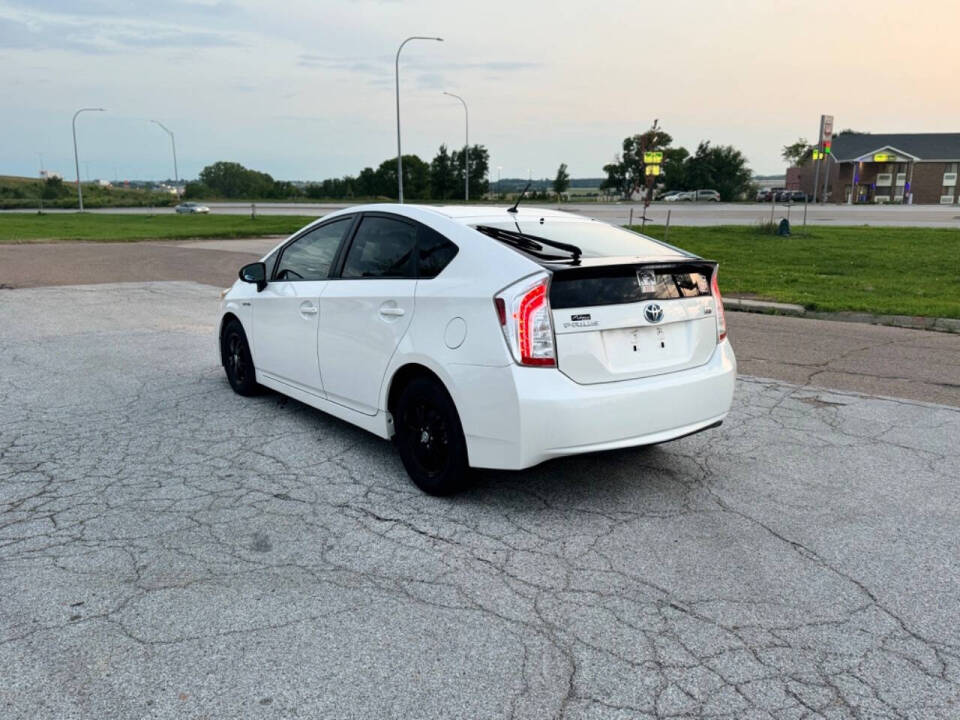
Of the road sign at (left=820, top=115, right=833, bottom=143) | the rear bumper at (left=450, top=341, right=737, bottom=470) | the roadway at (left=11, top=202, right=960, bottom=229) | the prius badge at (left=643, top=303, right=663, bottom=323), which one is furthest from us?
the roadway at (left=11, top=202, right=960, bottom=229)

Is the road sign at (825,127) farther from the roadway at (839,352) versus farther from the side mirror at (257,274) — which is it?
the side mirror at (257,274)

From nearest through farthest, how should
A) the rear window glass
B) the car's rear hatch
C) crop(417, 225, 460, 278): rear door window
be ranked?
the car's rear hatch → crop(417, 225, 460, 278): rear door window → the rear window glass

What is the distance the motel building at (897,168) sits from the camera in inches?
3196

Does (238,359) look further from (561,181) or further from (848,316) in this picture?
(561,181)

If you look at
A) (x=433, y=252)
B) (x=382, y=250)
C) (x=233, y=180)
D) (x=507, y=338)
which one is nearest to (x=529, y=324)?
(x=507, y=338)

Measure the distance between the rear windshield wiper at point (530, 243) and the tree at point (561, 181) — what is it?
250ft

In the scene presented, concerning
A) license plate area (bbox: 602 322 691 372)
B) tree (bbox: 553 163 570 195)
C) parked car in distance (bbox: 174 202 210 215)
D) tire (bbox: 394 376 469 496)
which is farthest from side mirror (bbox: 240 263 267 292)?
tree (bbox: 553 163 570 195)

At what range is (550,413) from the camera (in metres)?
3.96

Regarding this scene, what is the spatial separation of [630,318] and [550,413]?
2.39 ft

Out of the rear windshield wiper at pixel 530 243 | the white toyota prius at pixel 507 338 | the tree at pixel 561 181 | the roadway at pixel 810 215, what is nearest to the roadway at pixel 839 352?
the white toyota prius at pixel 507 338

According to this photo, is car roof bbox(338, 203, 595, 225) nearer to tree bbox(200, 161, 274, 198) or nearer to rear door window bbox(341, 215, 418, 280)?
rear door window bbox(341, 215, 418, 280)

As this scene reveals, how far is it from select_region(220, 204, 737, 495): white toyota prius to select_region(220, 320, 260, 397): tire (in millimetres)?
1204

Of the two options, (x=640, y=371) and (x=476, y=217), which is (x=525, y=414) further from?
(x=476, y=217)

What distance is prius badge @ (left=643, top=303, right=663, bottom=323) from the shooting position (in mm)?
4312
